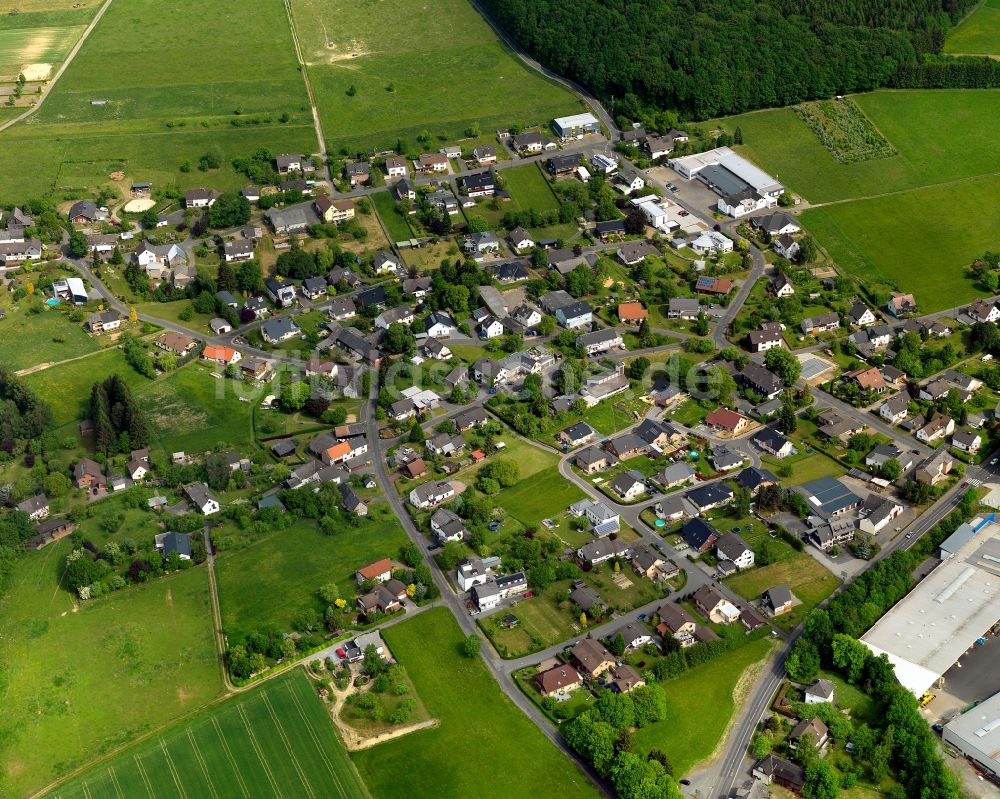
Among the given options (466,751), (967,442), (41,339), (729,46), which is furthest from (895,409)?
(41,339)

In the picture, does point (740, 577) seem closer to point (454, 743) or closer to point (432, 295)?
point (454, 743)

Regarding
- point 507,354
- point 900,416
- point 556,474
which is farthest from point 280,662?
point 900,416

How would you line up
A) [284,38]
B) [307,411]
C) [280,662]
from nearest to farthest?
1. [280,662]
2. [307,411]
3. [284,38]

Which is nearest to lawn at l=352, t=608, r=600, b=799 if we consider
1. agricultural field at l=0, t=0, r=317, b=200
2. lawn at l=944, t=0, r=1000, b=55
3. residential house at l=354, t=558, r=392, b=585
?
residential house at l=354, t=558, r=392, b=585

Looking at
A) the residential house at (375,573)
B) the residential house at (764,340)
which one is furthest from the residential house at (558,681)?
the residential house at (764,340)

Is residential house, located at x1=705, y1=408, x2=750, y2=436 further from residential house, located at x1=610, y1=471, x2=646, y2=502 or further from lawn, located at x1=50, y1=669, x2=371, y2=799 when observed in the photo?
lawn, located at x1=50, y1=669, x2=371, y2=799

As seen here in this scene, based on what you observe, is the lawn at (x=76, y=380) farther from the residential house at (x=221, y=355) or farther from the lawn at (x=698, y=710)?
the lawn at (x=698, y=710)
